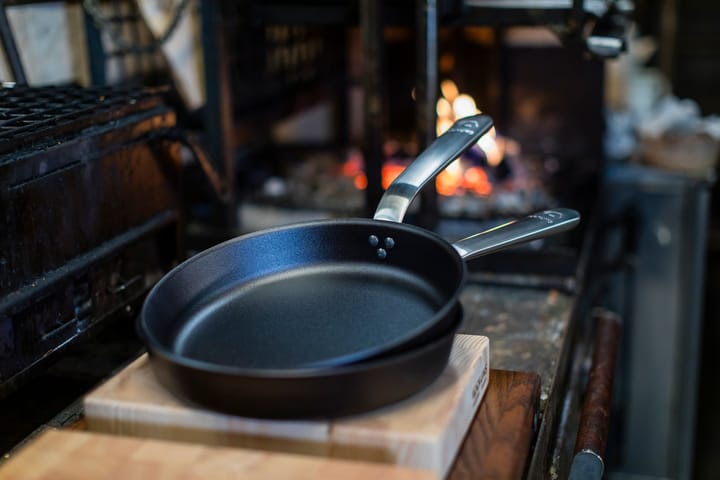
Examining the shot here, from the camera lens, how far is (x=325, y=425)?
2.91 ft

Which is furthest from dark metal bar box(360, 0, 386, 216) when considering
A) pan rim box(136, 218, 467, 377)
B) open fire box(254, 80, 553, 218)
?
pan rim box(136, 218, 467, 377)

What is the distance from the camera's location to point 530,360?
153 centimetres

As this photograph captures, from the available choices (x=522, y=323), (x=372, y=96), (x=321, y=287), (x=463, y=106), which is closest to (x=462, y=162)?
(x=463, y=106)

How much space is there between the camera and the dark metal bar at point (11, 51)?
1.67 meters

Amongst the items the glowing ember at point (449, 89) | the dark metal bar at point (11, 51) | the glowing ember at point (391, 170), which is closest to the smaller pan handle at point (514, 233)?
the dark metal bar at point (11, 51)

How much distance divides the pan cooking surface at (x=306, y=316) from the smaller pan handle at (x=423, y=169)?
8cm

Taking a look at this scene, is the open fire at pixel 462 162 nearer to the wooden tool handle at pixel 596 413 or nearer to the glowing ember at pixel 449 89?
the glowing ember at pixel 449 89

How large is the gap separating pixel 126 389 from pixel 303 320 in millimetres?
212

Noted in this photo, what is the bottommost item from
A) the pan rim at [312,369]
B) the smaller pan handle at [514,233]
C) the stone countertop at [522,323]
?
the stone countertop at [522,323]

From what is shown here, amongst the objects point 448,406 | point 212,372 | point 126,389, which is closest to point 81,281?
point 126,389

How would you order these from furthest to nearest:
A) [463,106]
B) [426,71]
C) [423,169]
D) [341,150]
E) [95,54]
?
1. [341,150]
2. [463,106]
3. [95,54]
4. [426,71]
5. [423,169]

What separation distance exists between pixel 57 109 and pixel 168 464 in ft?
2.12

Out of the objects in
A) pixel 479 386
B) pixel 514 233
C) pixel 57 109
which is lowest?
pixel 479 386

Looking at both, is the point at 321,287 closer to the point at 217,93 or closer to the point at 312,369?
the point at 312,369
